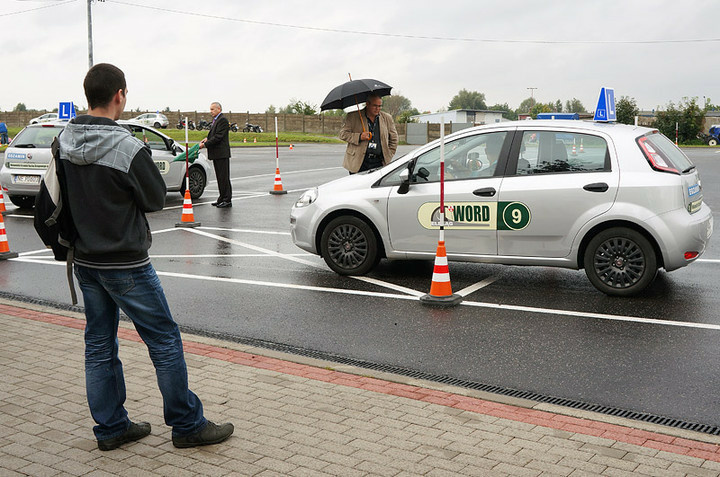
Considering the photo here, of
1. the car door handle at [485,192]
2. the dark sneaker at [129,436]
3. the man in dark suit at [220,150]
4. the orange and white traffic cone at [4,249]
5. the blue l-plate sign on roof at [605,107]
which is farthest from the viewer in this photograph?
the man in dark suit at [220,150]

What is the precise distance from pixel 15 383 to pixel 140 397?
3.20 ft

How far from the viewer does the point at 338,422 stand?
4.70m

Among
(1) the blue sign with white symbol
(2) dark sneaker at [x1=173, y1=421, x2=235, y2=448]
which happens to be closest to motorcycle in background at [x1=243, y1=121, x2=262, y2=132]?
(1) the blue sign with white symbol

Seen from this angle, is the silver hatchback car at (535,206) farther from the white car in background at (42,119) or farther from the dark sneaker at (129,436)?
the white car in background at (42,119)

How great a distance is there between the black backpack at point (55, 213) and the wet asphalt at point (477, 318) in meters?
2.70

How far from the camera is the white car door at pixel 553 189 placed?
26.2 ft

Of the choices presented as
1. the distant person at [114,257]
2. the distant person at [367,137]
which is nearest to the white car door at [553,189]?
the distant person at [367,137]

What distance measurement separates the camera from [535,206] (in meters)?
8.16

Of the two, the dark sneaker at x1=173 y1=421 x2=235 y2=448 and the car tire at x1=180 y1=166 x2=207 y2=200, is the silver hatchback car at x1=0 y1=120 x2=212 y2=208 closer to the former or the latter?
the car tire at x1=180 y1=166 x2=207 y2=200

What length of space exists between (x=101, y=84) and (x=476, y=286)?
5.47 meters

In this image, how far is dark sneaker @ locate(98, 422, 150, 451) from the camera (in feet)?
14.0

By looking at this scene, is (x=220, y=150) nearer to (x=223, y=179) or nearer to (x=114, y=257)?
(x=223, y=179)

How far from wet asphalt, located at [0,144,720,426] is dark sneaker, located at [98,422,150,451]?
83.3 inches

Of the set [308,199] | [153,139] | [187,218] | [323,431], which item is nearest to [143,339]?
[323,431]
